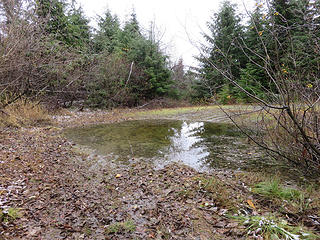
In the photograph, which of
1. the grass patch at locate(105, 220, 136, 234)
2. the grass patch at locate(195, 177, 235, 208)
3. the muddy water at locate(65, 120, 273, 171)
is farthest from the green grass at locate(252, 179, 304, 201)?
the grass patch at locate(105, 220, 136, 234)

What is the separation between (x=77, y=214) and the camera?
2861 millimetres

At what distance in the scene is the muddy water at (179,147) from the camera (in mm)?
4941

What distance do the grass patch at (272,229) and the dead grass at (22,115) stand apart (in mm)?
8819

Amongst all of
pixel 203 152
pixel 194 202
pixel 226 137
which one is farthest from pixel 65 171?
pixel 226 137

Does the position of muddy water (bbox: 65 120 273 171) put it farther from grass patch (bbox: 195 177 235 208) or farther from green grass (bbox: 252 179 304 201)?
green grass (bbox: 252 179 304 201)

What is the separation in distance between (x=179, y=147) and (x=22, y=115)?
7247mm

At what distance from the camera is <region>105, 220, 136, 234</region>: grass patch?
2525mm

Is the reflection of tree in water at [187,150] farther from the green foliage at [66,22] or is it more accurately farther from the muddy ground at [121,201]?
the green foliage at [66,22]

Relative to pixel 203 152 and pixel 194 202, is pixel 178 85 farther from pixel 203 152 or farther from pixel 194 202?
pixel 194 202

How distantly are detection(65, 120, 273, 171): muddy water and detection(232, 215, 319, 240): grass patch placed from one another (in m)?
2.05

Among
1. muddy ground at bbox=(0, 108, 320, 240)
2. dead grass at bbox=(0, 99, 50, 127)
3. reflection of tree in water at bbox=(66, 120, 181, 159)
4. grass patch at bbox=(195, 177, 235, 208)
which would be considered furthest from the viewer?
dead grass at bbox=(0, 99, 50, 127)

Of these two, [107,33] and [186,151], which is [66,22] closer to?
[107,33]

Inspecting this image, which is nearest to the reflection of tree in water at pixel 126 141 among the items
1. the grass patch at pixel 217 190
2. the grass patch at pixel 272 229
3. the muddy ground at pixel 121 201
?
the muddy ground at pixel 121 201

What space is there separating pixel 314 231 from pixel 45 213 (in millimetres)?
3423
